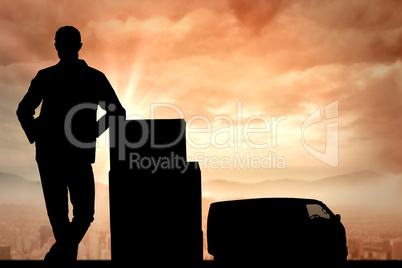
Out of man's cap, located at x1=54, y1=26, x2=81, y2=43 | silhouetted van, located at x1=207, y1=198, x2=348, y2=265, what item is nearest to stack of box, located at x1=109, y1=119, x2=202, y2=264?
man's cap, located at x1=54, y1=26, x2=81, y2=43

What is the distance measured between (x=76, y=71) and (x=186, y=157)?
124 centimetres

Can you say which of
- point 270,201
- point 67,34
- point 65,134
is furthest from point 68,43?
point 270,201

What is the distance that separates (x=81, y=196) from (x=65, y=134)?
0.53m

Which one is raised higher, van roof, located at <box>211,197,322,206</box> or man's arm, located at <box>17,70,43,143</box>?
man's arm, located at <box>17,70,43,143</box>

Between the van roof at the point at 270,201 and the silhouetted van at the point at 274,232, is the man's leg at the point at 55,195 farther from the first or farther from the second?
the van roof at the point at 270,201

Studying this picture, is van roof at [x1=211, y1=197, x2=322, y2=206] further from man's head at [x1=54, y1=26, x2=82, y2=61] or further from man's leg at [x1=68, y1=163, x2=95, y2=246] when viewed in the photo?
man's head at [x1=54, y1=26, x2=82, y2=61]

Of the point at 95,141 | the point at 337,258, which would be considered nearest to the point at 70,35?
the point at 95,141

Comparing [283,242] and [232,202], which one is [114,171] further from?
[232,202]

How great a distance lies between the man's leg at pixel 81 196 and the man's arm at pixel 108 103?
385 millimetres

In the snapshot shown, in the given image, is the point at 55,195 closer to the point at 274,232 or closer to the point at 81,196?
the point at 81,196

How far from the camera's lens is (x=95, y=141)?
4164 mm

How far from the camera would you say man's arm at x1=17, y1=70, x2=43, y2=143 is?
13.2ft

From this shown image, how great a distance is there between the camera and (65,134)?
4051mm

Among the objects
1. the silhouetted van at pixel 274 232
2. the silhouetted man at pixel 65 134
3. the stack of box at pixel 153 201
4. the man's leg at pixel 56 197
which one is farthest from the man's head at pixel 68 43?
the silhouetted van at pixel 274 232
